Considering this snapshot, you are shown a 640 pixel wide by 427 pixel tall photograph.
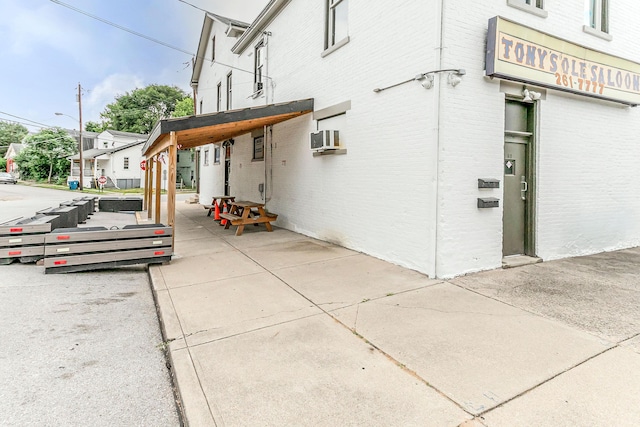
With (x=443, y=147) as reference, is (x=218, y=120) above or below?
above

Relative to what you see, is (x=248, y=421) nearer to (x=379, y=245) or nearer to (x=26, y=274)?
(x=379, y=245)

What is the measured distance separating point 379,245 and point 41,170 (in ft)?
160

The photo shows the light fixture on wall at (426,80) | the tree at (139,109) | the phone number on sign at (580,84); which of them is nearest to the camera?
the light fixture on wall at (426,80)

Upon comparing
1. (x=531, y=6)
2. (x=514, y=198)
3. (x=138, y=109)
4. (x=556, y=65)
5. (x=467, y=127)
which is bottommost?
(x=514, y=198)

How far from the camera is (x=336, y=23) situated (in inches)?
297

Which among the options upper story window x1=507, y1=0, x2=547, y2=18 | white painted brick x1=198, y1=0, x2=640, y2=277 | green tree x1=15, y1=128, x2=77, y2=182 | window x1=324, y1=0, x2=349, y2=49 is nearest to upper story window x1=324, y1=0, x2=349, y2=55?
window x1=324, y1=0, x2=349, y2=49

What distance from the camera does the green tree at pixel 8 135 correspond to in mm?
72750

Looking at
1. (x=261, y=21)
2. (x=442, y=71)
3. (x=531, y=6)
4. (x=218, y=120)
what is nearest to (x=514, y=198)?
(x=442, y=71)

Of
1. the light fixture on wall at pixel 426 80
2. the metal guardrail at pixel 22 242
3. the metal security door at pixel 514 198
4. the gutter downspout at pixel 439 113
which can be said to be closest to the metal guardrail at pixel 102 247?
the metal guardrail at pixel 22 242

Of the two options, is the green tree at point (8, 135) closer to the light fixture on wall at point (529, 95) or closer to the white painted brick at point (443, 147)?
the white painted brick at point (443, 147)

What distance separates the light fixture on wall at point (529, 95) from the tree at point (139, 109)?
2237 inches

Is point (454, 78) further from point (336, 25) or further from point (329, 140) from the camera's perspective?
point (336, 25)

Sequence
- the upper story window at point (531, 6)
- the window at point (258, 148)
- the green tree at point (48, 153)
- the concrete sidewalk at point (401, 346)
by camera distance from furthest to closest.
Result: the green tree at point (48, 153) < the window at point (258, 148) < the upper story window at point (531, 6) < the concrete sidewalk at point (401, 346)

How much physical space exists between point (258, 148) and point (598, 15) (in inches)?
369
